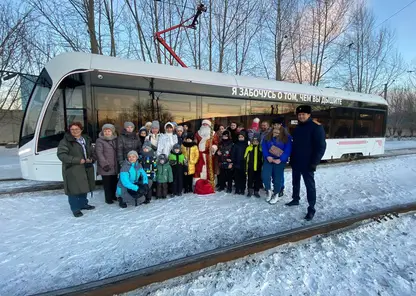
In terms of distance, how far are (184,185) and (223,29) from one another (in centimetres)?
1407

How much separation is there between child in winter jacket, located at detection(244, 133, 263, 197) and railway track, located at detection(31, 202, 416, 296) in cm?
195

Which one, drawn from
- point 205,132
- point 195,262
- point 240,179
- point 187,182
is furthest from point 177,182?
point 195,262

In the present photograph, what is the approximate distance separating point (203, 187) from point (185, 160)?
2.66 feet

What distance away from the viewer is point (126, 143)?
464cm

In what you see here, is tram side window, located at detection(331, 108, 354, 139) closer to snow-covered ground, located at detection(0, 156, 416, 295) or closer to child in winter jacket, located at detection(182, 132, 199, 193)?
snow-covered ground, located at detection(0, 156, 416, 295)

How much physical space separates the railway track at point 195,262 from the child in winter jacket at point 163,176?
97.8 inches

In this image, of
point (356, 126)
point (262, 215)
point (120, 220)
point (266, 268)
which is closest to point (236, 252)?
point (266, 268)

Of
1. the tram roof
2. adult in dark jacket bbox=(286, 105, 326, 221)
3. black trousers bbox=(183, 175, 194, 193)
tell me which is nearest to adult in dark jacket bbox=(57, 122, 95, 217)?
the tram roof

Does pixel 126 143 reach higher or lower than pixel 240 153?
higher

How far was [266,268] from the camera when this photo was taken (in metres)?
2.56

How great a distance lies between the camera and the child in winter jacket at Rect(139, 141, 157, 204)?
4.71m

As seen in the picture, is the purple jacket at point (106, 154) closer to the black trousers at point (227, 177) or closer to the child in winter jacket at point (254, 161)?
the black trousers at point (227, 177)

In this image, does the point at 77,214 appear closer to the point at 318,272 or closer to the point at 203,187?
the point at 203,187

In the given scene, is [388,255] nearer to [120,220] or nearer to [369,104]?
[120,220]
